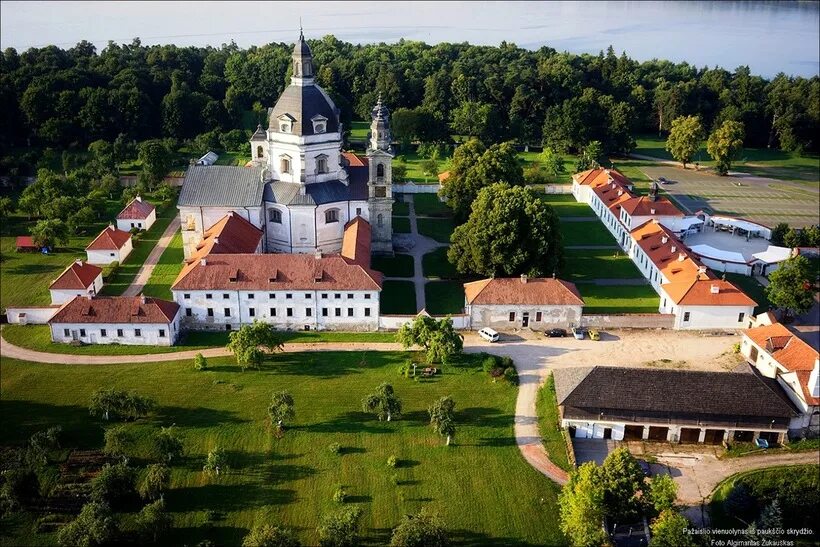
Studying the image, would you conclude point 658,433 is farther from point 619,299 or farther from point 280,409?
point 280,409

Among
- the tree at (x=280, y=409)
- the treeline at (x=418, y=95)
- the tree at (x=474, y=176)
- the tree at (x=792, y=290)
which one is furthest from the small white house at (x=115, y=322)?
the treeline at (x=418, y=95)

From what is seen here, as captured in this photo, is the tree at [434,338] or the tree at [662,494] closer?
the tree at [662,494]

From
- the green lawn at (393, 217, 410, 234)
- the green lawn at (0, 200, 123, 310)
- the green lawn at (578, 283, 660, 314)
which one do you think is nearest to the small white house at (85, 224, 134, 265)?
the green lawn at (0, 200, 123, 310)

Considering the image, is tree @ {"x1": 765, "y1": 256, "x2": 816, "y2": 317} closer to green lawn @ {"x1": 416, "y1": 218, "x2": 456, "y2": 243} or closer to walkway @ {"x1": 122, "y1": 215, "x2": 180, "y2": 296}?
green lawn @ {"x1": 416, "y1": 218, "x2": 456, "y2": 243}

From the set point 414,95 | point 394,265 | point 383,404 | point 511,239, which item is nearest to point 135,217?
point 394,265

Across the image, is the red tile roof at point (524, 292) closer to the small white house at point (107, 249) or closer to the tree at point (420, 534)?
the tree at point (420, 534)
